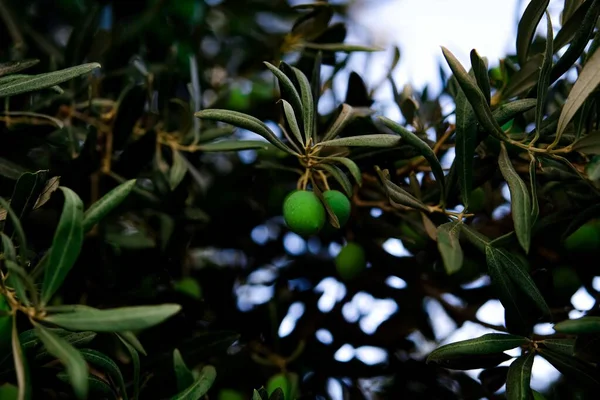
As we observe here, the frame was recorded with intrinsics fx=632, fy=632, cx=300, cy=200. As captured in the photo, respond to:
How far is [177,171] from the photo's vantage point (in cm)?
153

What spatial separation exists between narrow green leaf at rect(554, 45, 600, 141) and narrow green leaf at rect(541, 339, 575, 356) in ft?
1.25

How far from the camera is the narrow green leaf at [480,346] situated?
1.08 metres

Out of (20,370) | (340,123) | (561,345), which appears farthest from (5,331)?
(561,345)

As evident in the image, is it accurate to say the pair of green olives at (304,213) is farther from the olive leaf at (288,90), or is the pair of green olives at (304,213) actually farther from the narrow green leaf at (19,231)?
the narrow green leaf at (19,231)

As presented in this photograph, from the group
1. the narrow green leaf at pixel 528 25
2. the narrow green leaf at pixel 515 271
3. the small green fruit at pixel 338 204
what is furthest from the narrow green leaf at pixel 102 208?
the narrow green leaf at pixel 528 25

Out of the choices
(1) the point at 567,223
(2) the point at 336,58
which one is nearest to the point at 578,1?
(1) the point at 567,223

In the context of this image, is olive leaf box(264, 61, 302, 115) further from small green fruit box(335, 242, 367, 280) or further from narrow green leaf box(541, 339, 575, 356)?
narrow green leaf box(541, 339, 575, 356)

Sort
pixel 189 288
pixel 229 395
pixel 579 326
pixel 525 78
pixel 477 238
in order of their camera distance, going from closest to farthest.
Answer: pixel 579 326 → pixel 477 238 → pixel 525 78 → pixel 229 395 → pixel 189 288

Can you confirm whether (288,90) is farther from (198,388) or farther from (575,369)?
(575,369)

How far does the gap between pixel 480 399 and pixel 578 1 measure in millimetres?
928

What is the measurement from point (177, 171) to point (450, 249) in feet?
2.63

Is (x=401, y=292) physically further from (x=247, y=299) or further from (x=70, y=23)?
(x=70, y=23)

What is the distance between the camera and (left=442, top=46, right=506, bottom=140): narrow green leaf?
0.99m

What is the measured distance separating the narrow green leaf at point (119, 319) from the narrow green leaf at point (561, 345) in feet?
2.23
